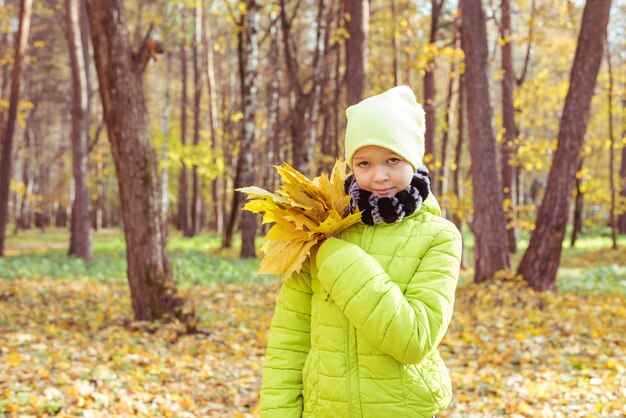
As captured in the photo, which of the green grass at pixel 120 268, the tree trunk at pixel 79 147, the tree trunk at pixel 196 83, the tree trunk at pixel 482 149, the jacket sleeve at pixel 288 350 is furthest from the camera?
the tree trunk at pixel 196 83

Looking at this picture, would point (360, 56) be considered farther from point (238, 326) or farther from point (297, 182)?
point (297, 182)

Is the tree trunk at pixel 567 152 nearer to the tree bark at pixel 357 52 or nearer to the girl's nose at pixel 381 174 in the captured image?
the tree bark at pixel 357 52

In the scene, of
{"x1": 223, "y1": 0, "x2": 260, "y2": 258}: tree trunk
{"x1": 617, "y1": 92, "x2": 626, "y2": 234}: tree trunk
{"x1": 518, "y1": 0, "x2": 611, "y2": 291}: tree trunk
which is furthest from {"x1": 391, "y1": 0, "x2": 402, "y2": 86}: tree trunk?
{"x1": 617, "y1": 92, "x2": 626, "y2": 234}: tree trunk

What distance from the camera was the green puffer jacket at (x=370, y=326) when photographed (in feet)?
5.93

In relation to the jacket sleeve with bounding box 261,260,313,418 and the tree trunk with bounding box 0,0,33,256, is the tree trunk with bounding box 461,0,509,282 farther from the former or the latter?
the tree trunk with bounding box 0,0,33,256

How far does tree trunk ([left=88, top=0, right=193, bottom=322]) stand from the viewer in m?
6.95

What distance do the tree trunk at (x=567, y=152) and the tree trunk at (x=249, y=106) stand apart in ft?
22.1

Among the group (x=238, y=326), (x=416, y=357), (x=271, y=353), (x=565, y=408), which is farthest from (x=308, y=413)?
(x=238, y=326)

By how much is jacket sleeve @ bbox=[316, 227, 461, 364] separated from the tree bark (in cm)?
769

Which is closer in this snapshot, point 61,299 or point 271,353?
point 271,353

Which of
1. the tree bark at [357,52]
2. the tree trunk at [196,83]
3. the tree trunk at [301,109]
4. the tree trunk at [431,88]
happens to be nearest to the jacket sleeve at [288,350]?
the tree bark at [357,52]

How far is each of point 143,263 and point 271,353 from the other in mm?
5485

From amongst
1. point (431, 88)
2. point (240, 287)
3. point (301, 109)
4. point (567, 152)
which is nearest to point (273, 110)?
point (431, 88)

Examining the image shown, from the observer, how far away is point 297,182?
1999mm
